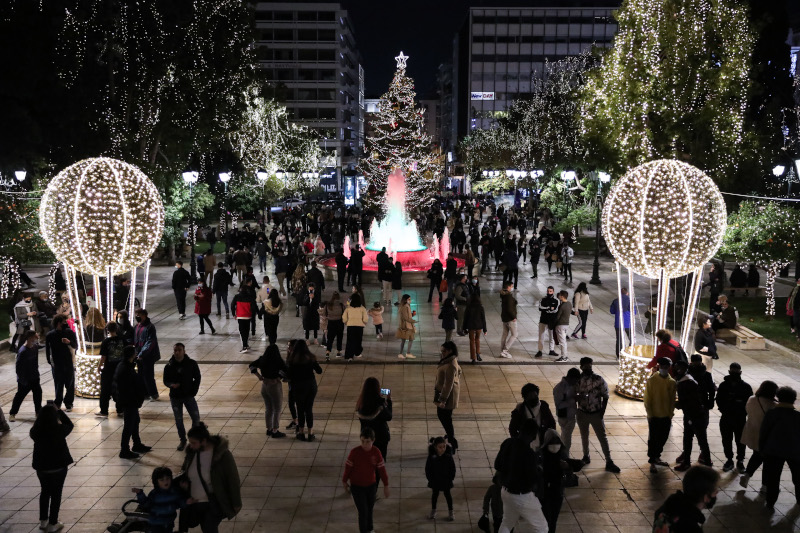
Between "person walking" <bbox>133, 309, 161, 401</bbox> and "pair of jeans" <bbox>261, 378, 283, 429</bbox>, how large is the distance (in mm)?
2356

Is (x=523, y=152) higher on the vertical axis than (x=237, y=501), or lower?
higher

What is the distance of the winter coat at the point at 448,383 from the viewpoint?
30.5 feet

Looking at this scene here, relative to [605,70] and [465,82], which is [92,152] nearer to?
[605,70]

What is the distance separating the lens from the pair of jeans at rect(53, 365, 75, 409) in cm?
1126

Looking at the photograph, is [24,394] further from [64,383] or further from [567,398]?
[567,398]

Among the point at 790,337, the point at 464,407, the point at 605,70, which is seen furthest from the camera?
the point at 605,70

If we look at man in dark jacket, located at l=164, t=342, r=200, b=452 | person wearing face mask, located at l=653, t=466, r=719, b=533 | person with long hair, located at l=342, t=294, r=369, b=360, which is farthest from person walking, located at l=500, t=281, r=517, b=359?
person wearing face mask, located at l=653, t=466, r=719, b=533

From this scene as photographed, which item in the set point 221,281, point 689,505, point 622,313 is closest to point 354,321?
point 622,313

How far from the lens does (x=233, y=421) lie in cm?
1108

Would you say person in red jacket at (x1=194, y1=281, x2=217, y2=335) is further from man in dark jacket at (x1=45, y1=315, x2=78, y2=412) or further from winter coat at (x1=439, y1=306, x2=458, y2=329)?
man in dark jacket at (x1=45, y1=315, x2=78, y2=412)

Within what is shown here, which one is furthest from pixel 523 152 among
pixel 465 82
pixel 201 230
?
pixel 465 82

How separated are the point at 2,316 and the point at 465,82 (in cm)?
10915

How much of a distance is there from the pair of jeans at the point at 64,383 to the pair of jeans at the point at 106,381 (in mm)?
667

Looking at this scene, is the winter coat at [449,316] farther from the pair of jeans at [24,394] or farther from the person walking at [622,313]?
the pair of jeans at [24,394]
